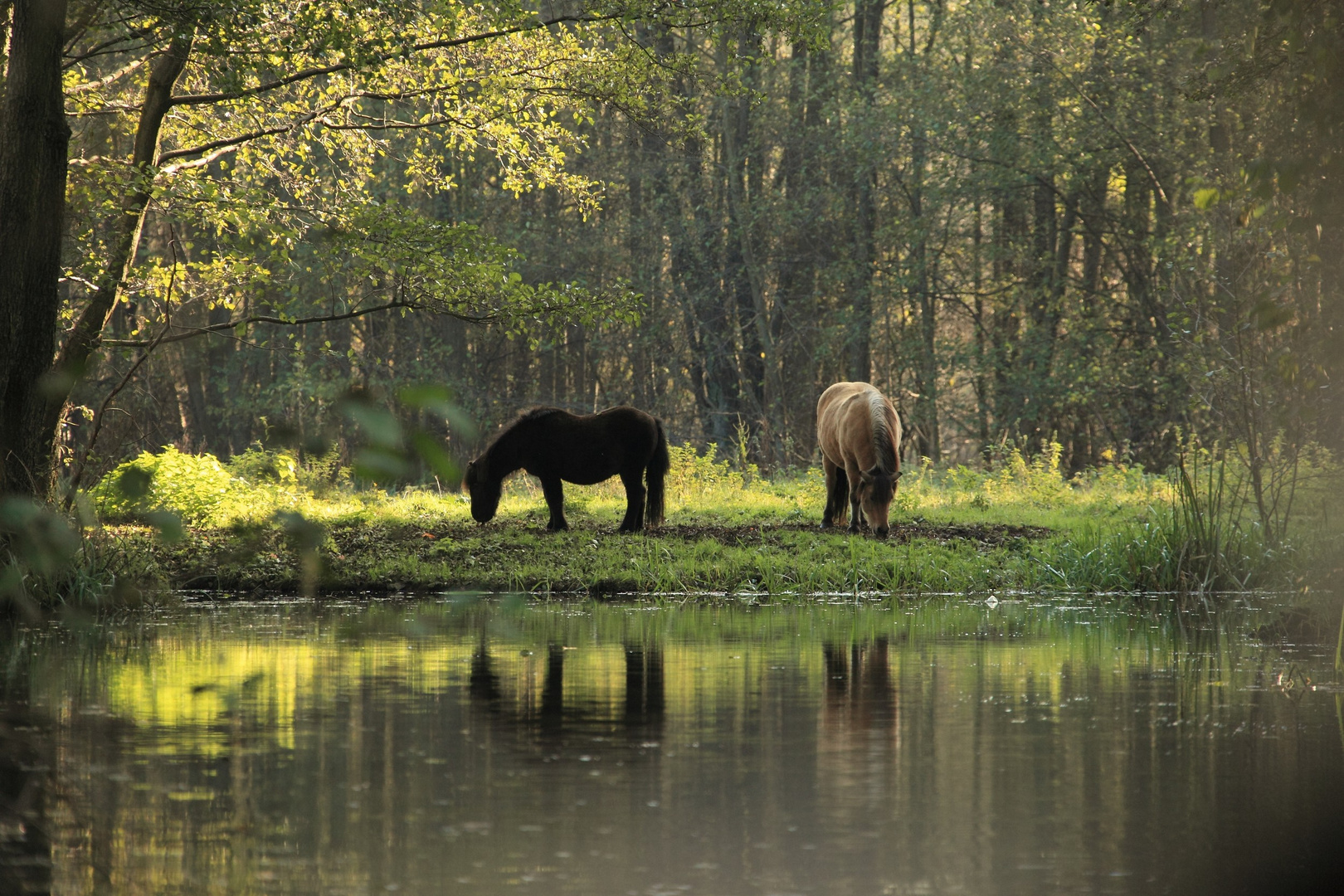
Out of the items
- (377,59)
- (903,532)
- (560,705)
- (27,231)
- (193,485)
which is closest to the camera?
(560,705)

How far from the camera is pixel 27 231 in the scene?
1152cm

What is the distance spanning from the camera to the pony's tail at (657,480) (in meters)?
16.1

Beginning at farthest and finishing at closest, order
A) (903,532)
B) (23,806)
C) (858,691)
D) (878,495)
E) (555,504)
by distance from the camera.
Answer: (555,504) < (903,532) < (878,495) < (858,691) < (23,806)

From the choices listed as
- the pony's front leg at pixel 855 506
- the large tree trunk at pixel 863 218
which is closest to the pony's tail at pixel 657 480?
the pony's front leg at pixel 855 506

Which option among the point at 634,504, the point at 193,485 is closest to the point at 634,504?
the point at 634,504

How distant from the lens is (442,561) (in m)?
13.9

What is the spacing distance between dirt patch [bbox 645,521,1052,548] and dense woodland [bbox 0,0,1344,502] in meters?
2.50

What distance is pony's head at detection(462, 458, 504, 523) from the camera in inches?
621

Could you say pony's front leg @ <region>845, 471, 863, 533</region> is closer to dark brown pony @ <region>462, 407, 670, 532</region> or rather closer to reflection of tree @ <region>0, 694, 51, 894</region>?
dark brown pony @ <region>462, 407, 670, 532</region>

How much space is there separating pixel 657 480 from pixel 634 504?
15.0 inches

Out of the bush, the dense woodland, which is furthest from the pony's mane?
the bush

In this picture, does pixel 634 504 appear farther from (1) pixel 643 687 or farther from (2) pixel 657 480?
(1) pixel 643 687

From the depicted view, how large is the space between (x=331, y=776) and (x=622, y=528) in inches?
420

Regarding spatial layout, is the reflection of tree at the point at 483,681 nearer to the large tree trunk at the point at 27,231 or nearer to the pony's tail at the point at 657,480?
the large tree trunk at the point at 27,231
